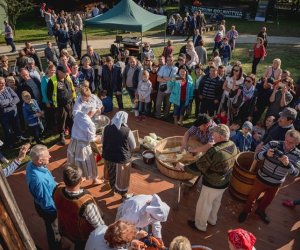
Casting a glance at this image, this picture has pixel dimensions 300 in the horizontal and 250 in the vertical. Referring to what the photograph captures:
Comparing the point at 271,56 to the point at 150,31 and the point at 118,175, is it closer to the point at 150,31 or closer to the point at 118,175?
the point at 150,31

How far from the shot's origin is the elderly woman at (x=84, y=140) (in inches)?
202

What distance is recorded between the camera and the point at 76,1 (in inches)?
1030

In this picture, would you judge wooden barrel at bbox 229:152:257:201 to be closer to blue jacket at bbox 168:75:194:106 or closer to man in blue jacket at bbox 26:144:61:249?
blue jacket at bbox 168:75:194:106

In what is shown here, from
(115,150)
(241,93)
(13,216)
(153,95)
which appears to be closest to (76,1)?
(153,95)

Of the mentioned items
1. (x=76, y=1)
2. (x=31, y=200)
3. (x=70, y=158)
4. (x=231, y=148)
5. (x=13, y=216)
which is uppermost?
(x=76, y=1)

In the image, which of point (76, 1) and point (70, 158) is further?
point (76, 1)

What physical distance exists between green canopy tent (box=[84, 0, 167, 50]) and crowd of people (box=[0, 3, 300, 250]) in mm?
2441

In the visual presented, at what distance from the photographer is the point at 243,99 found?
7508 millimetres

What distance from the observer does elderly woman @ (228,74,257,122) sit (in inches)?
292

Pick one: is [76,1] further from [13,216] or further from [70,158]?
[13,216]

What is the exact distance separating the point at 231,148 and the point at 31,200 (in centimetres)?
383

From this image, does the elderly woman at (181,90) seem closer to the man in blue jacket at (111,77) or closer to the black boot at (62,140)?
the man in blue jacket at (111,77)

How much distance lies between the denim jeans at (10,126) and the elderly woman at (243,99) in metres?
5.34

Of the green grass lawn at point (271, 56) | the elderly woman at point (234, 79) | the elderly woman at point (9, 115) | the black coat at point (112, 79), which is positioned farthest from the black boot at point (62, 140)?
the elderly woman at point (234, 79)
